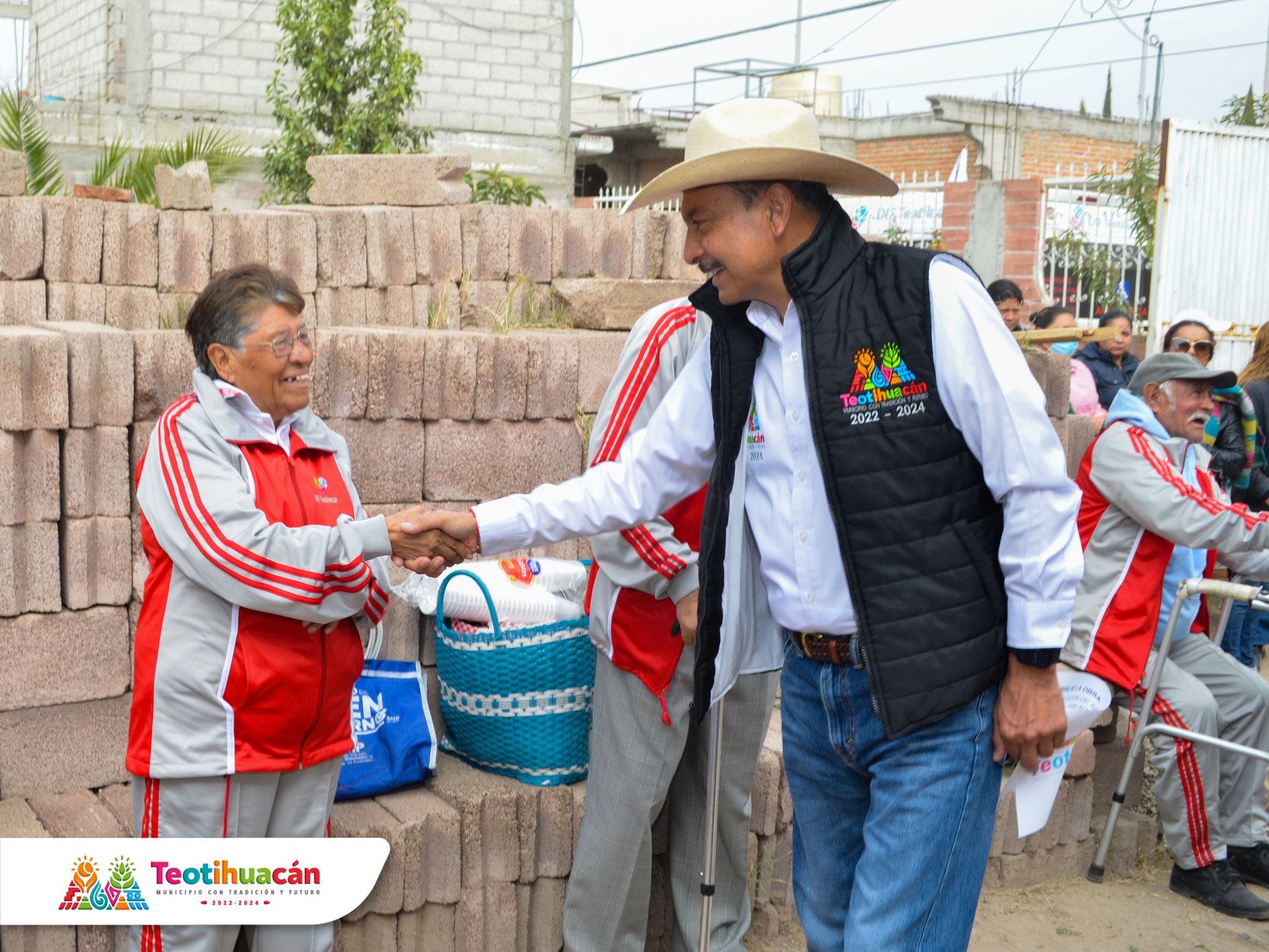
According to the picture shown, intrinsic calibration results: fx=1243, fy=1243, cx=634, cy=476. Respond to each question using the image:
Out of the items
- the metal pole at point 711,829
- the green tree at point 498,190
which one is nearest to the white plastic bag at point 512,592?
the metal pole at point 711,829

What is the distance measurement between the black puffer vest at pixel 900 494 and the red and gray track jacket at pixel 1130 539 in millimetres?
2223

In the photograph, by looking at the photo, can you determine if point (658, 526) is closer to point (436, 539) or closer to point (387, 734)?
point (436, 539)

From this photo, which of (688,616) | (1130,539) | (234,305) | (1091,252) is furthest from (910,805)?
(1091,252)

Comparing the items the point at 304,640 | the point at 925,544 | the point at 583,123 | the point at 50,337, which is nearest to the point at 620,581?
the point at 304,640

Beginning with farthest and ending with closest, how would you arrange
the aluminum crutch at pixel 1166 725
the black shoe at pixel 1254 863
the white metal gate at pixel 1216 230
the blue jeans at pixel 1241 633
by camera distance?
the white metal gate at pixel 1216 230 → the blue jeans at pixel 1241 633 → the black shoe at pixel 1254 863 → the aluminum crutch at pixel 1166 725

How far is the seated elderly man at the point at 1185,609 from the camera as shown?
14.4 feet

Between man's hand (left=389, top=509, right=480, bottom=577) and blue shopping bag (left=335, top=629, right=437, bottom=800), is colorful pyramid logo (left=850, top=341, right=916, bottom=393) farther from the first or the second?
blue shopping bag (left=335, top=629, right=437, bottom=800)

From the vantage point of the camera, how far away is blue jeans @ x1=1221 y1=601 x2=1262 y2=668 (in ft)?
20.6

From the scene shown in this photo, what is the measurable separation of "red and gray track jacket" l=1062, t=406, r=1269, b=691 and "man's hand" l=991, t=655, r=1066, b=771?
2192 millimetres

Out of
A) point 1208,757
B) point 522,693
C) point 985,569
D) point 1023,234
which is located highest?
point 1023,234

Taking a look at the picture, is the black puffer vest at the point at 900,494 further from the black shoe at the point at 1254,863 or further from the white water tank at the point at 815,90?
the white water tank at the point at 815,90

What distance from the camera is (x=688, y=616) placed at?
332 centimetres

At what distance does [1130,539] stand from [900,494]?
2494 mm

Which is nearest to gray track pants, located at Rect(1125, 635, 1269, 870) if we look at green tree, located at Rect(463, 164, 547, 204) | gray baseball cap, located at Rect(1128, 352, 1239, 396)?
gray baseball cap, located at Rect(1128, 352, 1239, 396)
